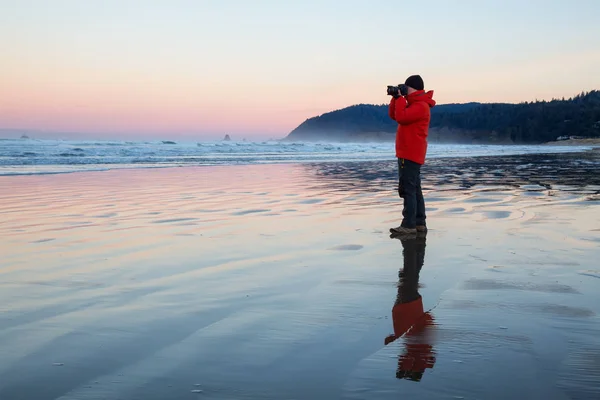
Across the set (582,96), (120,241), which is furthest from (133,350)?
(582,96)

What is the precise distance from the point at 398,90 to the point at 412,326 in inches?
155

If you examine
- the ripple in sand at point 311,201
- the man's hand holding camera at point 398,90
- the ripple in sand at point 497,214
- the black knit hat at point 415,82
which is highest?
the black knit hat at point 415,82

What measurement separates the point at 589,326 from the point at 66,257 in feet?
12.6

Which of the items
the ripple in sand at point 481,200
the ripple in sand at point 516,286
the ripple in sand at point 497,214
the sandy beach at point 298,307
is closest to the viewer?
the sandy beach at point 298,307

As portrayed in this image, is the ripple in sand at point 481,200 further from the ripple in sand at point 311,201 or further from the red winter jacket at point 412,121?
the red winter jacket at point 412,121

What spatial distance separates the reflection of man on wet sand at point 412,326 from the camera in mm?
2332

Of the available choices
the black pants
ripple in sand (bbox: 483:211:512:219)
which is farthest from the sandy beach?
the black pants

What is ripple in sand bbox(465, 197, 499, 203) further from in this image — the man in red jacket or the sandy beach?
the man in red jacket

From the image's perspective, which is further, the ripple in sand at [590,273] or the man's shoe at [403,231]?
the man's shoe at [403,231]

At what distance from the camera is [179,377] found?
2.24m

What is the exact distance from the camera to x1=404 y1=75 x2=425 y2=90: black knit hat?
6.26 m

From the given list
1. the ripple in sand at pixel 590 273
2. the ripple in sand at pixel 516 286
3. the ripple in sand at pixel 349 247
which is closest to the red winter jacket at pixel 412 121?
the ripple in sand at pixel 349 247

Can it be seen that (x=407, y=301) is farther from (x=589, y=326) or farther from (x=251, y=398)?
(x=251, y=398)

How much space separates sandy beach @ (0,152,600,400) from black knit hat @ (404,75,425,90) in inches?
62.9
